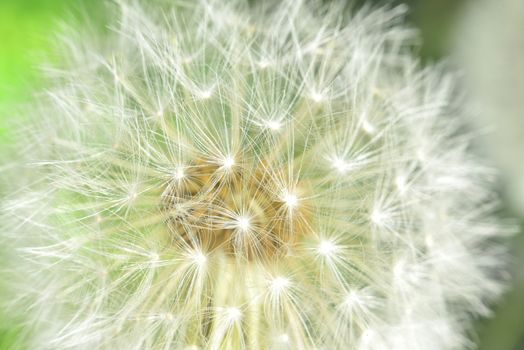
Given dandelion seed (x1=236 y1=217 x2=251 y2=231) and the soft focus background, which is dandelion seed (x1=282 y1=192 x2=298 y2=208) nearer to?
dandelion seed (x1=236 y1=217 x2=251 y2=231)

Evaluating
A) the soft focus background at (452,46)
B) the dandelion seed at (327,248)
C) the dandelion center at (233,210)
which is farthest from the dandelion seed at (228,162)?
the soft focus background at (452,46)

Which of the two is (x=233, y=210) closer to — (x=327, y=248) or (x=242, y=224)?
(x=242, y=224)

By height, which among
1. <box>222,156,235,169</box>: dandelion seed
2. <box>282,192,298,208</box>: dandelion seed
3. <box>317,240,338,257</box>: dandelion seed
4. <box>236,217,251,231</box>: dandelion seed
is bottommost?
<box>317,240,338,257</box>: dandelion seed

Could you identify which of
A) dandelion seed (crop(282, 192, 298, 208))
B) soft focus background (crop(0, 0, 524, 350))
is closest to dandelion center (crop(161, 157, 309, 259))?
dandelion seed (crop(282, 192, 298, 208))

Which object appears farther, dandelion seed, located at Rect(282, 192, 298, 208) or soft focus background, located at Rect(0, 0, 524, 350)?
soft focus background, located at Rect(0, 0, 524, 350)

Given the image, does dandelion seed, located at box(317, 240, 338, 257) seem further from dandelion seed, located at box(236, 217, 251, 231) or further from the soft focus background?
the soft focus background

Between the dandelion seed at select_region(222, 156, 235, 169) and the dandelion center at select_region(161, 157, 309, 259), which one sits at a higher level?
the dandelion seed at select_region(222, 156, 235, 169)

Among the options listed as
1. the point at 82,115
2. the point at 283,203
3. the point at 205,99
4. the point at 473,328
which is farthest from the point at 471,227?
the point at 82,115

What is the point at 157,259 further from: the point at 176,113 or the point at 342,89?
the point at 342,89

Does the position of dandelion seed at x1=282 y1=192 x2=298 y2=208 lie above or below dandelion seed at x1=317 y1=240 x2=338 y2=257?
above
